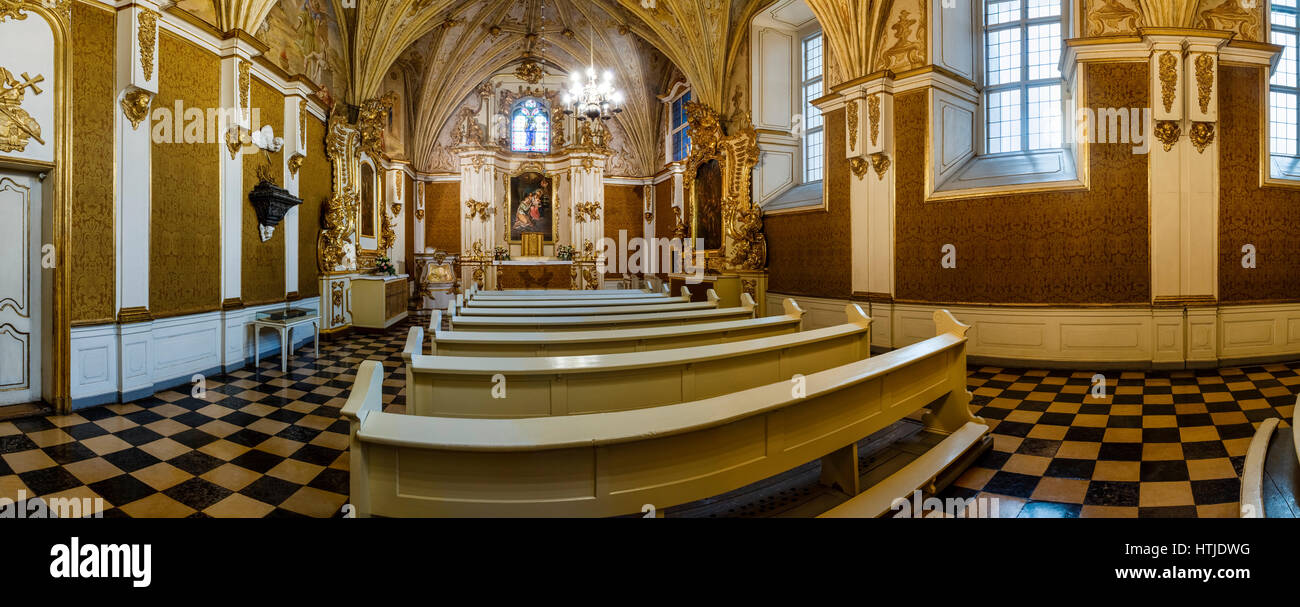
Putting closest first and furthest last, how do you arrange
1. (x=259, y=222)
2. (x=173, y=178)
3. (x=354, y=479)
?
(x=354, y=479), (x=173, y=178), (x=259, y=222)

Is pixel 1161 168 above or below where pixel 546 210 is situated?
below

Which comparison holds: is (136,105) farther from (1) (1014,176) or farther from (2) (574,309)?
A: (1) (1014,176)

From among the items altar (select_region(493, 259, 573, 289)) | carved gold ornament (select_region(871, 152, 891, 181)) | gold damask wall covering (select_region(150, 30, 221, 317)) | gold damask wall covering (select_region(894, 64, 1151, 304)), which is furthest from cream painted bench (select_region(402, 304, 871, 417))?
altar (select_region(493, 259, 573, 289))

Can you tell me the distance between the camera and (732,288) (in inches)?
444

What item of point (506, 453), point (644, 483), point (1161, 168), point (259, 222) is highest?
point (1161, 168)

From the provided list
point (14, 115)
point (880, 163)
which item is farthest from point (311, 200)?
point (880, 163)

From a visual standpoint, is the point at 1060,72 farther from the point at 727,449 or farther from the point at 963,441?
the point at 727,449

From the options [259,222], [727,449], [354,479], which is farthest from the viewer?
[259,222]

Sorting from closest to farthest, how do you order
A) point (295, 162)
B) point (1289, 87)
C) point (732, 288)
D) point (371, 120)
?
1. point (1289, 87)
2. point (295, 162)
3. point (371, 120)
4. point (732, 288)

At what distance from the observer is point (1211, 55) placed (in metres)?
6.80

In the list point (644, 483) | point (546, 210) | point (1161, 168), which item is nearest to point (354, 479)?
point (644, 483)

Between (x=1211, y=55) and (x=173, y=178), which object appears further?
(x=1211, y=55)

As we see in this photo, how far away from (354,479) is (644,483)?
1105mm

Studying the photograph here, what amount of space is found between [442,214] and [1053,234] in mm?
16643
